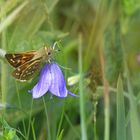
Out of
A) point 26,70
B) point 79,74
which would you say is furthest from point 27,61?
point 79,74

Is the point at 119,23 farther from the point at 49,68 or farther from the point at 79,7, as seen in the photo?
the point at 49,68

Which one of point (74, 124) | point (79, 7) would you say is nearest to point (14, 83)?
point (74, 124)

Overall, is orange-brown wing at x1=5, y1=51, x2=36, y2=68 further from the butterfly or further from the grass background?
the grass background

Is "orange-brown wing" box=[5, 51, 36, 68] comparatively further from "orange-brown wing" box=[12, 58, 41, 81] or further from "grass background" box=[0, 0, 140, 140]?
"grass background" box=[0, 0, 140, 140]

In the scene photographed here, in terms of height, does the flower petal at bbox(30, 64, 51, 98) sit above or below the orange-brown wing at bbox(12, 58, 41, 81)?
below

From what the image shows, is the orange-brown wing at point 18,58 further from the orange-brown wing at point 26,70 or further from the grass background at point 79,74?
the grass background at point 79,74

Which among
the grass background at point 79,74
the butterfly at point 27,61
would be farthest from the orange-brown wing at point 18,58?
the grass background at point 79,74

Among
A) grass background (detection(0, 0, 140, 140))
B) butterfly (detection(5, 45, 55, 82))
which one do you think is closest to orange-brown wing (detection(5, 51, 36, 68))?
butterfly (detection(5, 45, 55, 82))
